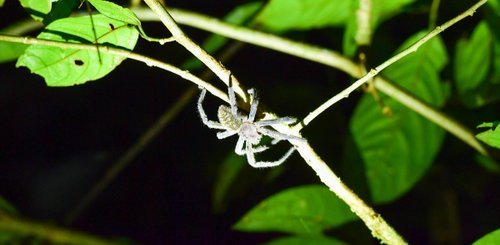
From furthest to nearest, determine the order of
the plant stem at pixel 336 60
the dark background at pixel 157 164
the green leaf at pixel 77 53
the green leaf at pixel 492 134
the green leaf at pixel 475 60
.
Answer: the dark background at pixel 157 164 < the green leaf at pixel 475 60 < the plant stem at pixel 336 60 < the green leaf at pixel 77 53 < the green leaf at pixel 492 134

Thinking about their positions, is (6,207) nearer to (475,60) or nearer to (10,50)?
(10,50)

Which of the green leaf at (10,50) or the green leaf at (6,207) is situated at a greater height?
the green leaf at (6,207)

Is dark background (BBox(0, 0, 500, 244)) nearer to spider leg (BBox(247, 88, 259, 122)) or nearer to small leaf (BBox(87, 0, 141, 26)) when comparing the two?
spider leg (BBox(247, 88, 259, 122))

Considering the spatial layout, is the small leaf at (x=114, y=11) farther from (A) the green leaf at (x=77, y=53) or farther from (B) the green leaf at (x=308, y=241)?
(B) the green leaf at (x=308, y=241)

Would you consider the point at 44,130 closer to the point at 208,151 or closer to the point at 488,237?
the point at 208,151

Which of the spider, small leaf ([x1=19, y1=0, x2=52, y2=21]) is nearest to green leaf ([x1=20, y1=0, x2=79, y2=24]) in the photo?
small leaf ([x1=19, y1=0, x2=52, y2=21])

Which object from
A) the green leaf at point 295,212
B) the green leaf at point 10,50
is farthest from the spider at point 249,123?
the green leaf at point 10,50

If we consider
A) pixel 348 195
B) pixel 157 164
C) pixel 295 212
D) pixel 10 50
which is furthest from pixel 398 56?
pixel 157 164
